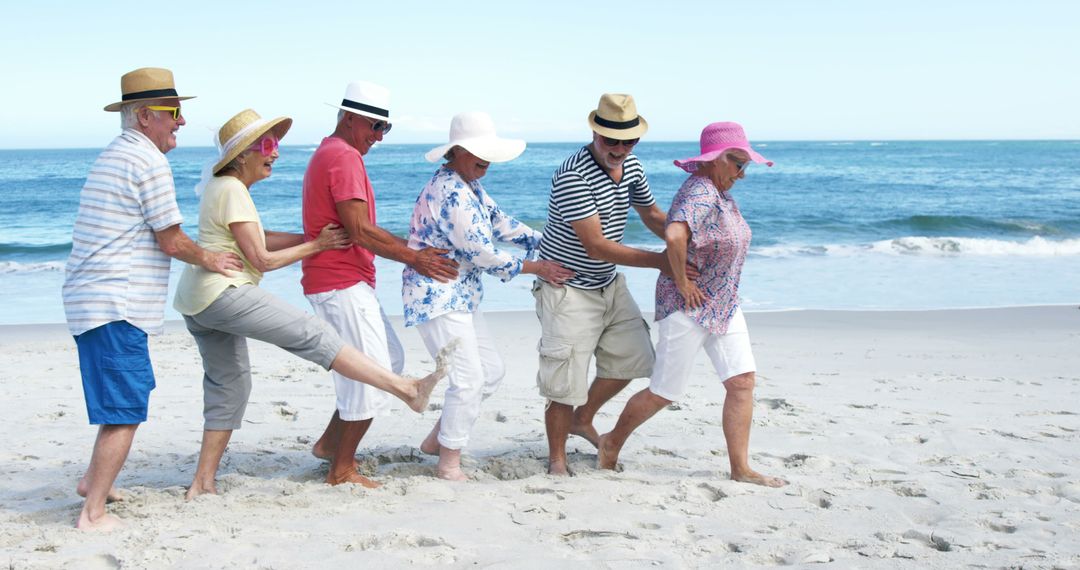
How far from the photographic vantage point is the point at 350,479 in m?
4.18

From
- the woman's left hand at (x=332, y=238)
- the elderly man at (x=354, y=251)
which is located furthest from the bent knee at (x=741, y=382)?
the woman's left hand at (x=332, y=238)

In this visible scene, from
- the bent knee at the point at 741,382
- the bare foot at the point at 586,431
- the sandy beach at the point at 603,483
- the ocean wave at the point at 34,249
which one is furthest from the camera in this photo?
the ocean wave at the point at 34,249

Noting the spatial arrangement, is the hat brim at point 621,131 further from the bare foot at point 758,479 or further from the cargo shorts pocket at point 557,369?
the bare foot at point 758,479

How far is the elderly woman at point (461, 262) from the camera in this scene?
404 cm

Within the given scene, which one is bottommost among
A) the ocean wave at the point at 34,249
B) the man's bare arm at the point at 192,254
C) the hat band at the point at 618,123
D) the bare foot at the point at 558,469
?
the ocean wave at the point at 34,249

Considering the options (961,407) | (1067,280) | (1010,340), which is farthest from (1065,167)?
(961,407)

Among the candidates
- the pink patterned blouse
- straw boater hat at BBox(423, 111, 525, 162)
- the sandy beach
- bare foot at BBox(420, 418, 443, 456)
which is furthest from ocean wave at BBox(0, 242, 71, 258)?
the pink patterned blouse

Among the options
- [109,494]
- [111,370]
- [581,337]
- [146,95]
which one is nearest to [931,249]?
[581,337]

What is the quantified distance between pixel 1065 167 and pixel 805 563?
48678 mm

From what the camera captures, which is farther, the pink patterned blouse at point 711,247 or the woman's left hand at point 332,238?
the pink patterned blouse at point 711,247

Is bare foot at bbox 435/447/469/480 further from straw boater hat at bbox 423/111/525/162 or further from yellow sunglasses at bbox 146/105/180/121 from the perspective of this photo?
yellow sunglasses at bbox 146/105/180/121

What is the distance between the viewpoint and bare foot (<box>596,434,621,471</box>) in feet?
14.9

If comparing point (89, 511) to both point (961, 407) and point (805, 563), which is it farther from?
point (961, 407)

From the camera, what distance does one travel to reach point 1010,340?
324 inches
